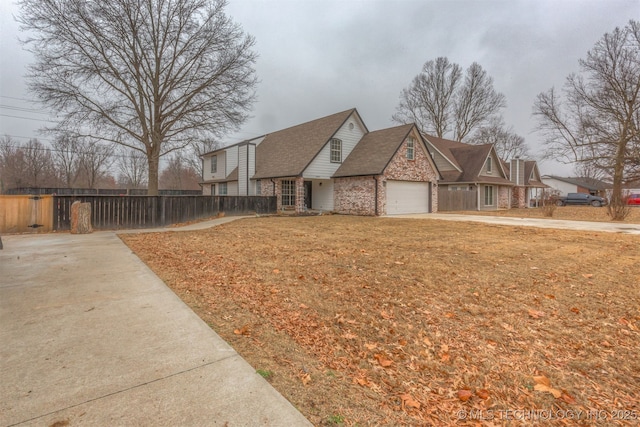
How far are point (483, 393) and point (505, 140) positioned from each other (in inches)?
2112

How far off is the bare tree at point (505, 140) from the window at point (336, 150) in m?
29.6

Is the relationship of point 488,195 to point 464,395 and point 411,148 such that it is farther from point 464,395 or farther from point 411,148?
point 464,395

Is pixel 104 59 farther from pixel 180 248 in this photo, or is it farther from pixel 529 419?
pixel 529 419

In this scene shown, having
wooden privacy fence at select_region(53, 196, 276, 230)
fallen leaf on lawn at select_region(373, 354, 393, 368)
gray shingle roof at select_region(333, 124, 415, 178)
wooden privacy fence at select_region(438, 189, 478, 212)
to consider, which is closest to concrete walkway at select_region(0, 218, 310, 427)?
fallen leaf on lawn at select_region(373, 354, 393, 368)

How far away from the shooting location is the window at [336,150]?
20812mm

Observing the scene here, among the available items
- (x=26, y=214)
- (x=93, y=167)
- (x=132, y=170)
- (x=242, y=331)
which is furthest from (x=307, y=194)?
(x=132, y=170)

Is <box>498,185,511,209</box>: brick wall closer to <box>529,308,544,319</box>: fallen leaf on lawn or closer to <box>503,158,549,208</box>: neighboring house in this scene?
<box>503,158,549,208</box>: neighboring house

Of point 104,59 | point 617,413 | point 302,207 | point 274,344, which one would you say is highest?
point 104,59

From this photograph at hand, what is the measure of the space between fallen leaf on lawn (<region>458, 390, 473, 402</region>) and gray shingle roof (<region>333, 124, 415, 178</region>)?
16254 mm

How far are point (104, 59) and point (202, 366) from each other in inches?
770

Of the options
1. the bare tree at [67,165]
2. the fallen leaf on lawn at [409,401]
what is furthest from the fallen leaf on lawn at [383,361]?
the bare tree at [67,165]

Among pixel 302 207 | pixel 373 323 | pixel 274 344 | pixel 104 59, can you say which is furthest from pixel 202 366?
pixel 104 59

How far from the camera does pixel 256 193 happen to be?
74.2 ft

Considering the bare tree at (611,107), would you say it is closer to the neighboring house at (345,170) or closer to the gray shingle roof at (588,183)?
the neighboring house at (345,170)
